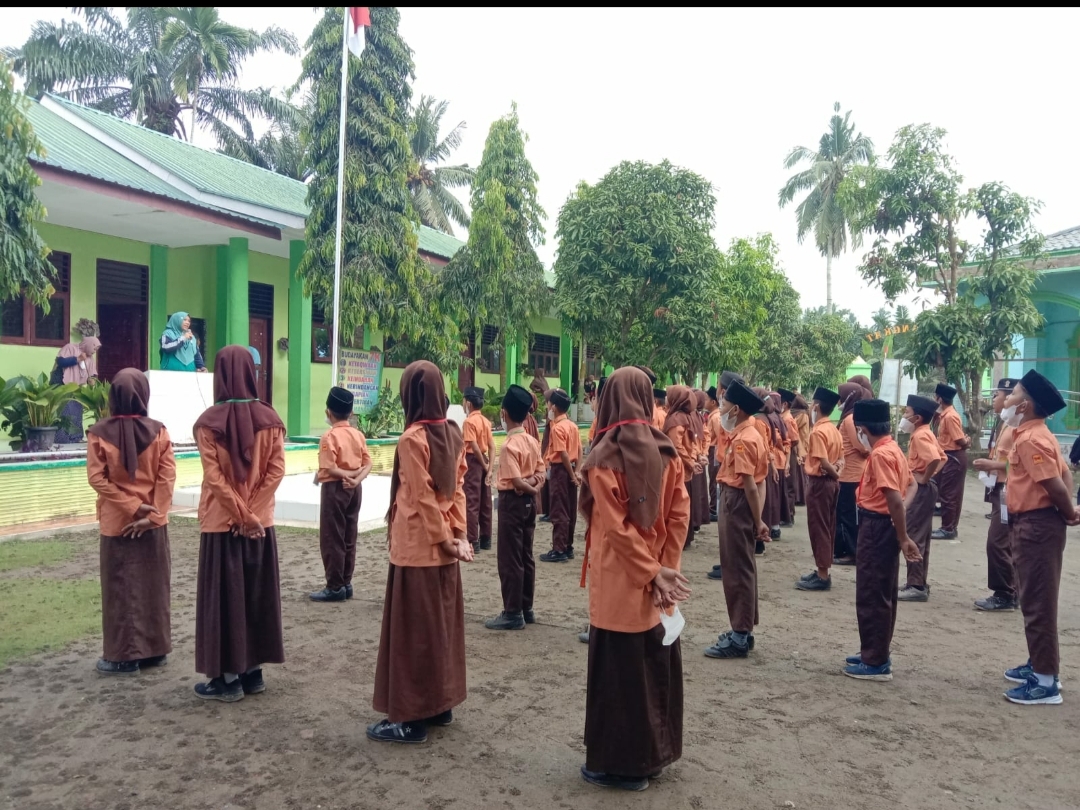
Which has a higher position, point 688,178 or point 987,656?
point 688,178

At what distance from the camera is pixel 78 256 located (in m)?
13.8

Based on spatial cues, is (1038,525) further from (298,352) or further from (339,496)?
(298,352)

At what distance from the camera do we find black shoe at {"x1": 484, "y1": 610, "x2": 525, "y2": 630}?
20.5ft

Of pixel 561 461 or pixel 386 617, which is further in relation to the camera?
pixel 561 461

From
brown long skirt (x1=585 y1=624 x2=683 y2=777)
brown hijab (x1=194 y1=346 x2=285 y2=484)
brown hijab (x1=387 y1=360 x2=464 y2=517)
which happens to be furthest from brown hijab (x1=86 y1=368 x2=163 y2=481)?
brown long skirt (x1=585 y1=624 x2=683 y2=777)

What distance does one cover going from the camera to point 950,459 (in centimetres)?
959

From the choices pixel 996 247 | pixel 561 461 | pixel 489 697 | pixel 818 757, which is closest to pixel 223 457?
pixel 489 697

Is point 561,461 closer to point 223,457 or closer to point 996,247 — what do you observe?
point 223,457

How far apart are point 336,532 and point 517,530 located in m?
1.57

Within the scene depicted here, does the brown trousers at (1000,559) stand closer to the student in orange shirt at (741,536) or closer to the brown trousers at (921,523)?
the brown trousers at (921,523)

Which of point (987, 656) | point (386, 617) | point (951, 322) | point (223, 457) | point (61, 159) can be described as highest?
point (61, 159)

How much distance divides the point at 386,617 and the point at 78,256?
482 inches

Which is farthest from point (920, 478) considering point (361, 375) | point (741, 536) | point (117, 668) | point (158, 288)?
point (158, 288)

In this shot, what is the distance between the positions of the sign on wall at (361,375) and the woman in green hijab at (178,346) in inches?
112
